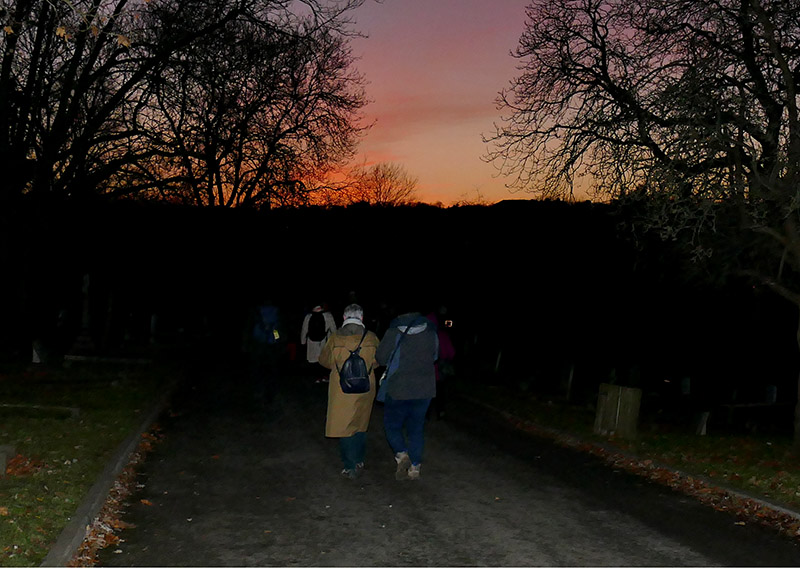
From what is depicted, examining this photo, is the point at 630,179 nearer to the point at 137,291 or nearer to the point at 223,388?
the point at 223,388

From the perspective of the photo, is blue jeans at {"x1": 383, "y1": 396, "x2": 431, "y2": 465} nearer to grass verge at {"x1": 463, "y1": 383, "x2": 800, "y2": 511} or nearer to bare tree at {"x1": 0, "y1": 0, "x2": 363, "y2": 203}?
grass verge at {"x1": 463, "y1": 383, "x2": 800, "y2": 511}

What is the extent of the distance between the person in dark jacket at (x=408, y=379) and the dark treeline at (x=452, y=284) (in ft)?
26.1

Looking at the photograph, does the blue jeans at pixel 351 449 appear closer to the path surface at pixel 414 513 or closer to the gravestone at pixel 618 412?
the path surface at pixel 414 513

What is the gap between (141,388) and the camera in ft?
58.8

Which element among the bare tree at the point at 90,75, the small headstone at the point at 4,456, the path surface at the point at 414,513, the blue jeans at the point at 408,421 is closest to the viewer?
the path surface at the point at 414,513

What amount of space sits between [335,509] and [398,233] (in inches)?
2362

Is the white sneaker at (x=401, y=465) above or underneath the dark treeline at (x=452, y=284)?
underneath

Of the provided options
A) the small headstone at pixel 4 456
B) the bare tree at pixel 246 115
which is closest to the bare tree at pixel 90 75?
the bare tree at pixel 246 115

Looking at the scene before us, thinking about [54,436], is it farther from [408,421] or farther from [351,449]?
[408,421]

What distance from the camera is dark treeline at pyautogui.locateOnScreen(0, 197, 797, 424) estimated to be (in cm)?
2803

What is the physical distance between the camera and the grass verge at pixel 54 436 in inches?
277

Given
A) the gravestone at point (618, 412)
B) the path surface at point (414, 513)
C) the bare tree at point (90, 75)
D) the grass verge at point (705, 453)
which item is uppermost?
the bare tree at point (90, 75)

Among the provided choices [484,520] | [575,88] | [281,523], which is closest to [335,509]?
[281,523]

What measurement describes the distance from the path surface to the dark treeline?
696 cm
